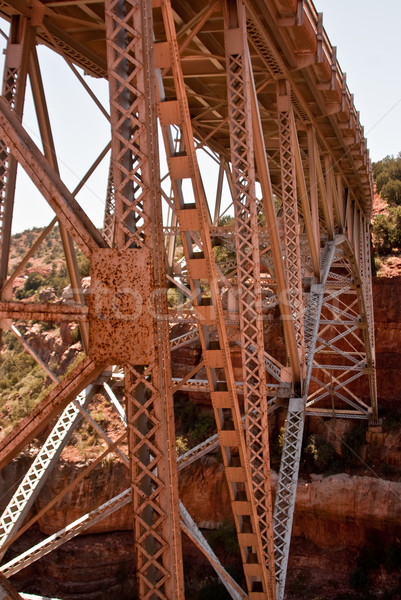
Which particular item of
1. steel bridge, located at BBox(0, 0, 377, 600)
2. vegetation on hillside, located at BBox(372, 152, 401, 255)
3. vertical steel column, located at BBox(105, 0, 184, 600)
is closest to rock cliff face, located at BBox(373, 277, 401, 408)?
vegetation on hillside, located at BBox(372, 152, 401, 255)

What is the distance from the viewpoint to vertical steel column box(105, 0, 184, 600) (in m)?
4.28

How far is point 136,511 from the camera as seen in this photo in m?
4.40

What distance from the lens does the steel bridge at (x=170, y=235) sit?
4270mm

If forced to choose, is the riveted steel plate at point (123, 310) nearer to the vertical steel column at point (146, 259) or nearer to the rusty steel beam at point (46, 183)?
the vertical steel column at point (146, 259)

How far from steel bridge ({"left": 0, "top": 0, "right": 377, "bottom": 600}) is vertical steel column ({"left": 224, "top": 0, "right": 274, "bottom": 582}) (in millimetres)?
24

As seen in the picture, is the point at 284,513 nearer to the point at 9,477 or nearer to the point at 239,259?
the point at 239,259

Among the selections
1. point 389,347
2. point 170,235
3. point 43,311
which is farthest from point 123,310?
point 389,347

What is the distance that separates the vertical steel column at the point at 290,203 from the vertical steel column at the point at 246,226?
3.30 m

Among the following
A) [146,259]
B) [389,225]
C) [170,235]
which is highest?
[389,225]

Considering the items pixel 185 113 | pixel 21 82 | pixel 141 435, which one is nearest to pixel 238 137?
pixel 21 82

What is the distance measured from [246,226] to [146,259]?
3612 millimetres

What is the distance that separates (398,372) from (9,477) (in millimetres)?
14645

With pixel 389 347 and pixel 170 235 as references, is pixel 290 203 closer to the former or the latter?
pixel 170 235

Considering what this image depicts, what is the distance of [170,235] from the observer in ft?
55.0
